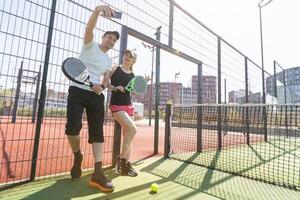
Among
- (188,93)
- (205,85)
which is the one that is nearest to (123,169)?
(205,85)

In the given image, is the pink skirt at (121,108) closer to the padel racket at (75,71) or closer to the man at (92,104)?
the man at (92,104)

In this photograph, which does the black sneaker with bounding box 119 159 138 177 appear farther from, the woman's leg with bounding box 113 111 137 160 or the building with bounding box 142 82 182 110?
the building with bounding box 142 82 182 110

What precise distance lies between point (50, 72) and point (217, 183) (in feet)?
9.59

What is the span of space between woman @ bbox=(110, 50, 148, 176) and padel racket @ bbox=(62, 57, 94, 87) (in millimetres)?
672

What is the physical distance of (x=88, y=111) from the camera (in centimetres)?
328

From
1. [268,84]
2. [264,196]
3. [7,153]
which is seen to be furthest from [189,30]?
[268,84]

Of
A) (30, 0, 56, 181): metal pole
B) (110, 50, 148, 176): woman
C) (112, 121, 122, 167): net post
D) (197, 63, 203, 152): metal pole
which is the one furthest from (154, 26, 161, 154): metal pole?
(30, 0, 56, 181): metal pole

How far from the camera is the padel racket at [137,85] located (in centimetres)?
390

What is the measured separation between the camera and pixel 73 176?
3373mm

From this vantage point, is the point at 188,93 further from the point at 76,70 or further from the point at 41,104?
the point at 76,70

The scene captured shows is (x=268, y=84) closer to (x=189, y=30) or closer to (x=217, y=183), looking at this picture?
(x=189, y=30)

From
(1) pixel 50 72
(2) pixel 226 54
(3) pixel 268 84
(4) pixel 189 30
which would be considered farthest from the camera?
(3) pixel 268 84

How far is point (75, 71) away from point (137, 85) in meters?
1.41

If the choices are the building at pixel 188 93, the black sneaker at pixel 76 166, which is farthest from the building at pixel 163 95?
the black sneaker at pixel 76 166
